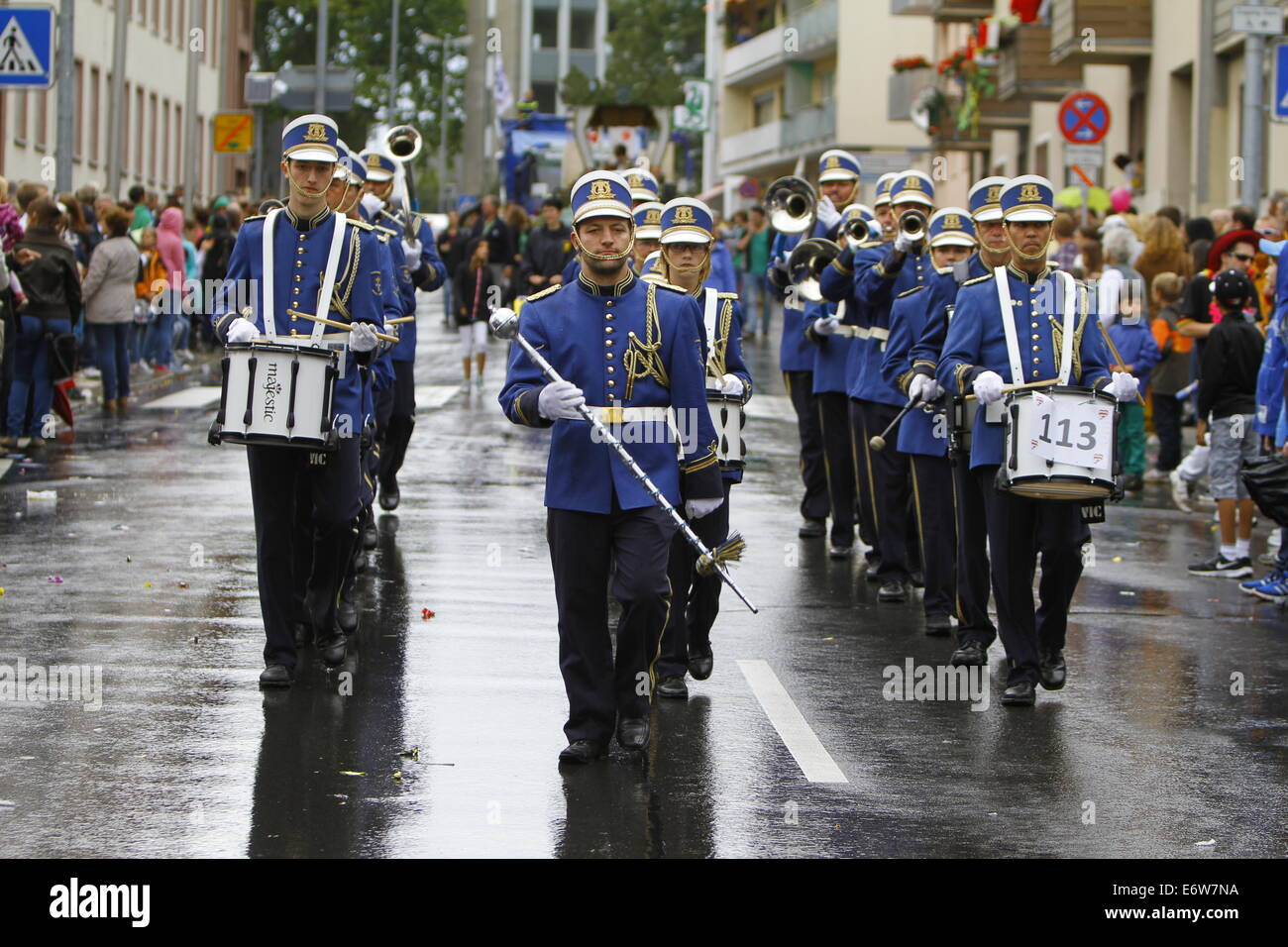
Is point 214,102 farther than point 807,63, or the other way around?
point 807,63

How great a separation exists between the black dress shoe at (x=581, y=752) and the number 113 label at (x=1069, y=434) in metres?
2.35

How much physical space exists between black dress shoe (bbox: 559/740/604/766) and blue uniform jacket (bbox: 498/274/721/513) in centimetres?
83

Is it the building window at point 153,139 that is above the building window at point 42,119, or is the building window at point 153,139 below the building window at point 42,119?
above

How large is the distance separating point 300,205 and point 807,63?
226 feet

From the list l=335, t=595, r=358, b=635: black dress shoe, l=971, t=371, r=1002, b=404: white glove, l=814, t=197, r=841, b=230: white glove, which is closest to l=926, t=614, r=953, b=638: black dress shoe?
l=971, t=371, r=1002, b=404: white glove

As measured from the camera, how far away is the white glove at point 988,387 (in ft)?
30.9

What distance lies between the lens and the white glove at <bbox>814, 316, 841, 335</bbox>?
1327 centimetres

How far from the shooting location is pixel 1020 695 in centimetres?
962

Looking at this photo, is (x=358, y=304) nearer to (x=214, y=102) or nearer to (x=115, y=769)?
(x=115, y=769)

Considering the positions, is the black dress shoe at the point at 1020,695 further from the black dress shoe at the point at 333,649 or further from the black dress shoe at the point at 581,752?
the black dress shoe at the point at 333,649

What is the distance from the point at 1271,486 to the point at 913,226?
255 centimetres

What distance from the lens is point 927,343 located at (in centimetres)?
1091

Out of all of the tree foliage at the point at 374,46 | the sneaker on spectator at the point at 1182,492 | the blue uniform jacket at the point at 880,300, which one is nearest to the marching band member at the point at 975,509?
the blue uniform jacket at the point at 880,300
